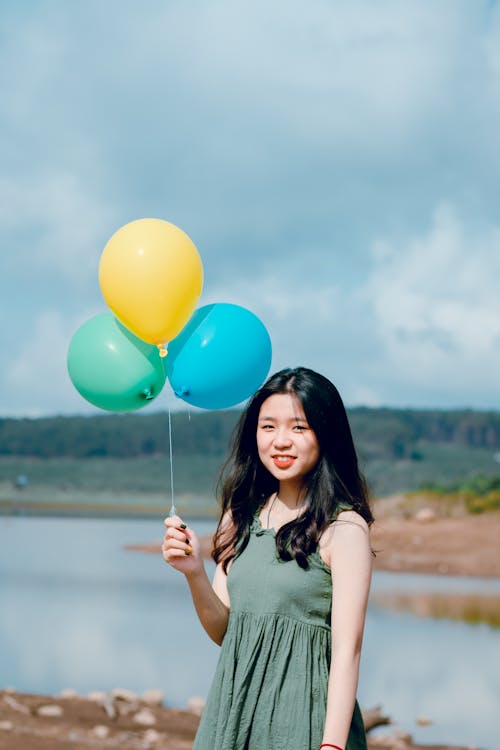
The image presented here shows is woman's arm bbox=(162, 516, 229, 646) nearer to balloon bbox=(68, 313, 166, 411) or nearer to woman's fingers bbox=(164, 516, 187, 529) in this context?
woman's fingers bbox=(164, 516, 187, 529)

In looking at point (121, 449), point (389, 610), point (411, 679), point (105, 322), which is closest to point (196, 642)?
point (411, 679)

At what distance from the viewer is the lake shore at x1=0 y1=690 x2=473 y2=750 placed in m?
6.46

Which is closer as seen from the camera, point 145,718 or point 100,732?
point 100,732

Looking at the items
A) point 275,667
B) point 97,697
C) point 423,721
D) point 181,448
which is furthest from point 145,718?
point 181,448

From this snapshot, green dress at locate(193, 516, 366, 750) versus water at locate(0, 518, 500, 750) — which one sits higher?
water at locate(0, 518, 500, 750)

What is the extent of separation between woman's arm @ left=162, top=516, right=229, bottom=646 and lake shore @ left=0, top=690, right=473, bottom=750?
410 cm

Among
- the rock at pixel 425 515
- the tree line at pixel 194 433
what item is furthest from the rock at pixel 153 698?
the tree line at pixel 194 433

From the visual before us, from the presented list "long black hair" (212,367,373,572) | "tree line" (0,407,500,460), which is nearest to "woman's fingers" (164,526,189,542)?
"long black hair" (212,367,373,572)

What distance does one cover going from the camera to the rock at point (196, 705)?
748 cm

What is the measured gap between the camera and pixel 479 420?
5156 centimetres

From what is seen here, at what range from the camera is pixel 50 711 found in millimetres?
7289

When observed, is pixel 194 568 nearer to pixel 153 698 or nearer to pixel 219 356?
pixel 219 356

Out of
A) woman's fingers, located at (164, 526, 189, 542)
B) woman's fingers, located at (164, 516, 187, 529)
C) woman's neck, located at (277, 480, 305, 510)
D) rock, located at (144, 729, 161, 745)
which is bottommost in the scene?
woman's fingers, located at (164, 526, 189, 542)

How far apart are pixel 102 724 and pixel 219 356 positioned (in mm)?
4759
